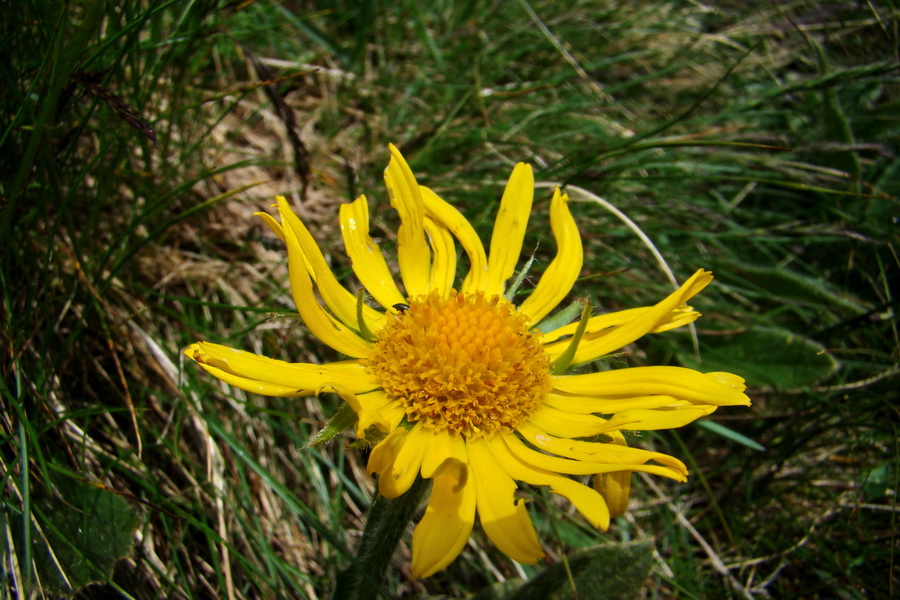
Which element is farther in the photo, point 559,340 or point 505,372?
point 559,340

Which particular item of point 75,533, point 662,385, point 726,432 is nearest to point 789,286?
point 726,432

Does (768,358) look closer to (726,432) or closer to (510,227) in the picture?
(726,432)

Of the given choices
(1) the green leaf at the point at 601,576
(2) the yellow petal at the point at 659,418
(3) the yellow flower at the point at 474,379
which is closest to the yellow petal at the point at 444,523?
(3) the yellow flower at the point at 474,379

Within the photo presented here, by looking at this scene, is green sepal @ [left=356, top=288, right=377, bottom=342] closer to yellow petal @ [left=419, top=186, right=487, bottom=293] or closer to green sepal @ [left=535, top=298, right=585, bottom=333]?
yellow petal @ [left=419, top=186, right=487, bottom=293]

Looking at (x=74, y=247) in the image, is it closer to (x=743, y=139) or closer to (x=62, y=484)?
(x=62, y=484)

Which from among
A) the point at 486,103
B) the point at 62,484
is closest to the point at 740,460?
the point at 486,103

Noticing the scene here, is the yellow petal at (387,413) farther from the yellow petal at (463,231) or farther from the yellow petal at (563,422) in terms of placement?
the yellow petal at (463,231)
